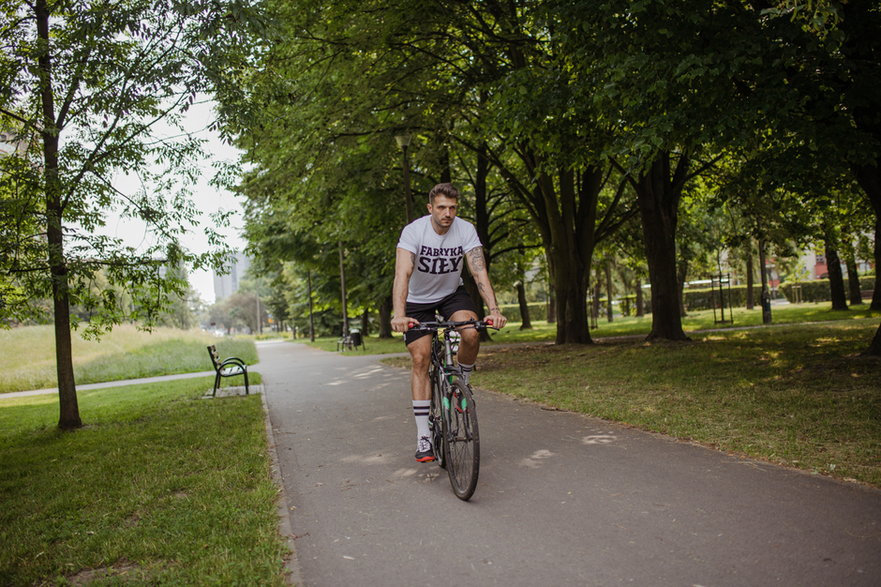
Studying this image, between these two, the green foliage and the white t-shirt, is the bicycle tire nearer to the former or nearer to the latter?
the white t-shirt

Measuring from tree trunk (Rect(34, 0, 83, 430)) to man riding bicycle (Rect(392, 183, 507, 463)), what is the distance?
489cm

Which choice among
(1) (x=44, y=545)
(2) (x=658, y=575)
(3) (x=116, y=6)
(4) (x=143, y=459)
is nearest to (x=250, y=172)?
(3) (x=116, y=6)

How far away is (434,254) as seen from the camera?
4.84m

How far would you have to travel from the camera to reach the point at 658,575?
3.00m

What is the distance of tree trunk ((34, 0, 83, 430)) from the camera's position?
7384 mm

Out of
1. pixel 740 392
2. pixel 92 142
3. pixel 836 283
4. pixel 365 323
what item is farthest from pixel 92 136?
pixel 365 323

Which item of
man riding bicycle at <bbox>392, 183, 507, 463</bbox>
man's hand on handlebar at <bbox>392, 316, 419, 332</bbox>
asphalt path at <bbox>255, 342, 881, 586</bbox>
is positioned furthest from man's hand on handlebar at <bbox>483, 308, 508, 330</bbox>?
asphalt path at <bbox>255, 342, 881, 586</bbox>

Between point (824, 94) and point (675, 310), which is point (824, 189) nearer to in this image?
point (824, 94)

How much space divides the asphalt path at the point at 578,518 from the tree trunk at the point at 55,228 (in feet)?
12.4

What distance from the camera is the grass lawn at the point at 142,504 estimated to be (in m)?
3.43

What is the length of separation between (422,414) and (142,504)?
218 centimetres

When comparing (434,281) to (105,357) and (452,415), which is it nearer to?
(452,415)

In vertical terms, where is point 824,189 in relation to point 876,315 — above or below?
above

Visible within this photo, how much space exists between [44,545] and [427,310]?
2991mm
